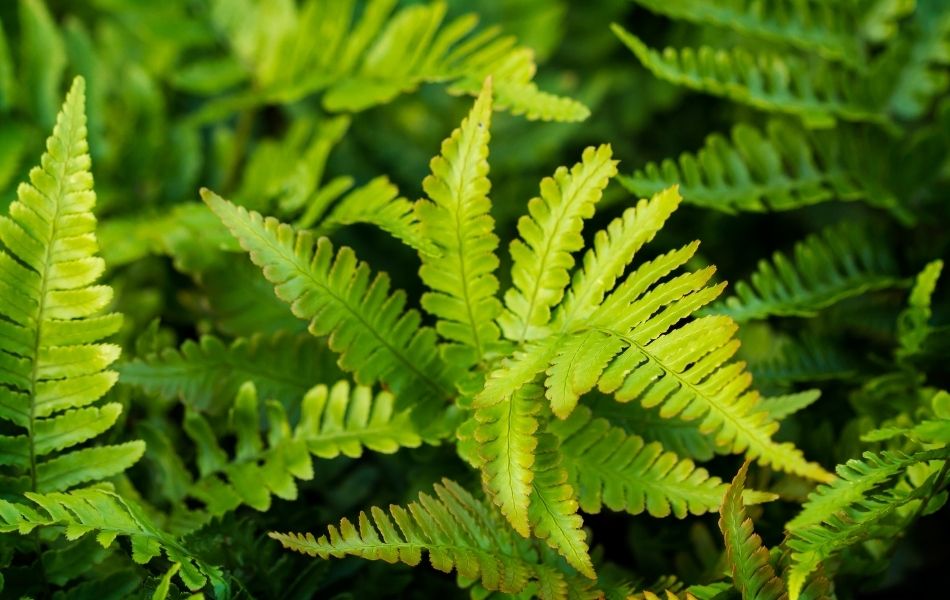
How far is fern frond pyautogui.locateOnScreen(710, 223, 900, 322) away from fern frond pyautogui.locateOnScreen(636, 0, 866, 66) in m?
0.33

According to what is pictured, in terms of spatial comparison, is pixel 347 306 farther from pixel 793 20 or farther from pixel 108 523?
pixel 793 20

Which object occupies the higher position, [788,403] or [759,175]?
[759,175]

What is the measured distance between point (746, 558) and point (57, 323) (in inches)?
32.7

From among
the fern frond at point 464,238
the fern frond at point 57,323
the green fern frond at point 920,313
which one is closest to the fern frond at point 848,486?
the green fern frond at point 920,313

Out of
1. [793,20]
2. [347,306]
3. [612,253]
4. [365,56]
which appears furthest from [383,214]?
[793,20]

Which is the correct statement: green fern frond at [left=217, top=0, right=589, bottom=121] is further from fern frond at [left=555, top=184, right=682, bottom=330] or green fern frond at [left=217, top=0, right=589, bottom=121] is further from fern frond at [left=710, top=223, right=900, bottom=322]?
fern frond at [left=710, top=223, right=900, bottom=322]

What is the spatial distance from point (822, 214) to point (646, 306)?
93 cm

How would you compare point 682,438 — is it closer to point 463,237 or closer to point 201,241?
point 463,237

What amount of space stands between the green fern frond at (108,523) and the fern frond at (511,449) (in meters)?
0.33

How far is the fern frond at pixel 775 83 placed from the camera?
1324mm

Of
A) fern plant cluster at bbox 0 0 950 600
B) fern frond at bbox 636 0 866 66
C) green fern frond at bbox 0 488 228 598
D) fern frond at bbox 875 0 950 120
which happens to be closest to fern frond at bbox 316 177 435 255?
fern plant cluster at bbox 0 0 950 600

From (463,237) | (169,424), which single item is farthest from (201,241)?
(463,237)

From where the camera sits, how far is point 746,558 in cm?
90

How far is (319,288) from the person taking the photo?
101cm
